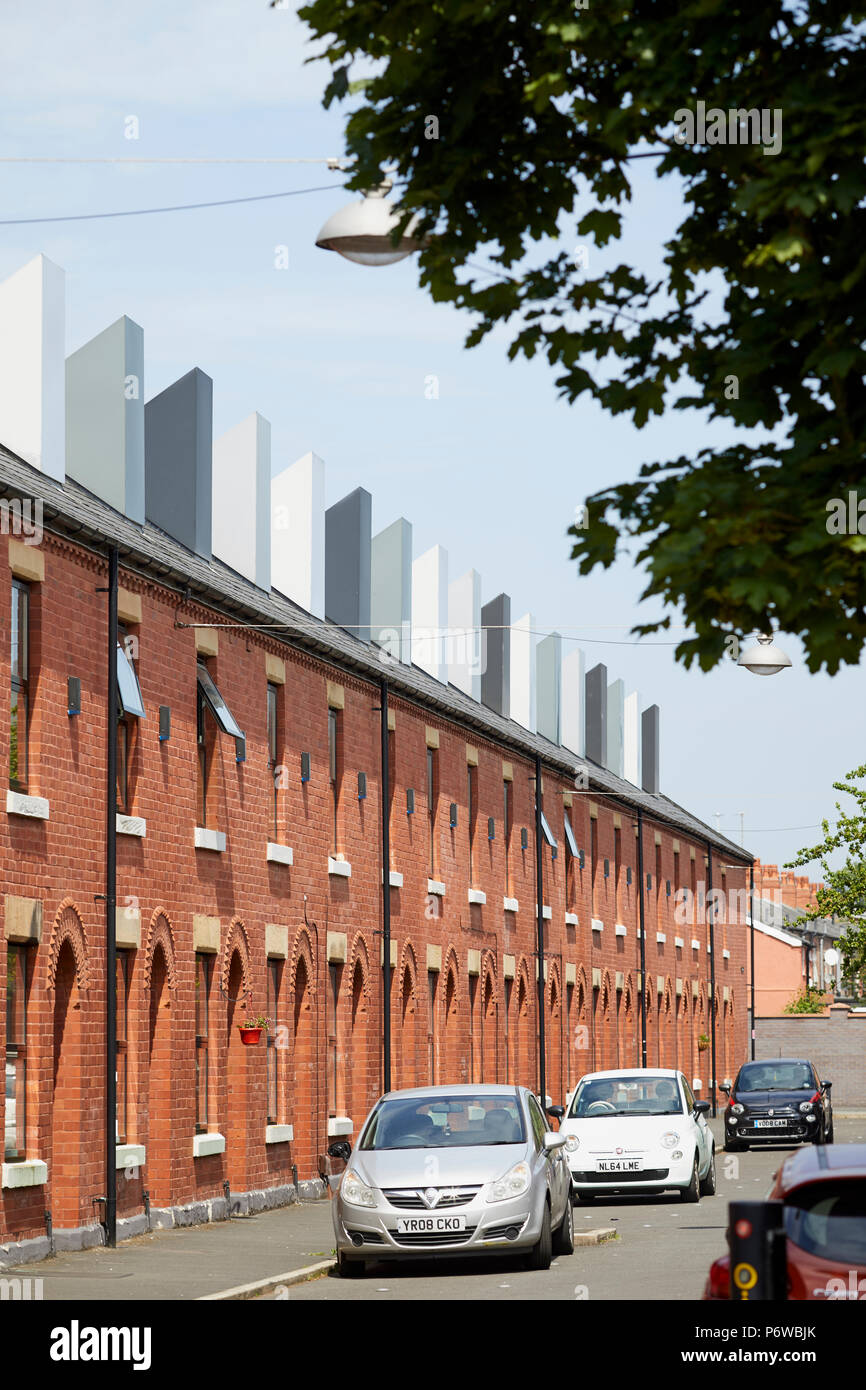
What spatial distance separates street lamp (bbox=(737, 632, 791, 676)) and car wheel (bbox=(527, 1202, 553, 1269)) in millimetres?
11304

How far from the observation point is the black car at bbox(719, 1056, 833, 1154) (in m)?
41.7

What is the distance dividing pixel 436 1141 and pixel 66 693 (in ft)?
19.8

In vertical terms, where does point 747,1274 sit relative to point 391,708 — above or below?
below

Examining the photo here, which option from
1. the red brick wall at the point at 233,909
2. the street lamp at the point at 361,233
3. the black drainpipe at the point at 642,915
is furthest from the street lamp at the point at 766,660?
the black drainpipe at the point at 642,915

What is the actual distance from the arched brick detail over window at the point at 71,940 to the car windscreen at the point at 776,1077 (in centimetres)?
2370

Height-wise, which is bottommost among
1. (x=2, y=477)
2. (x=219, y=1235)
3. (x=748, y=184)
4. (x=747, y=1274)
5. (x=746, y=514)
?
(x=219, y=1235)

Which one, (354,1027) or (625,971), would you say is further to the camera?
(625,971)

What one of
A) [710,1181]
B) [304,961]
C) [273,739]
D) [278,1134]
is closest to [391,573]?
[273,739]

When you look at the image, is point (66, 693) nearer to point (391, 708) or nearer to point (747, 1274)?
point (391, 708)

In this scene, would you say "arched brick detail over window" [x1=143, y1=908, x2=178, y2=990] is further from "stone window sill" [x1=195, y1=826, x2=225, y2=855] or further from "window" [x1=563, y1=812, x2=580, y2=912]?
"window" [x1=563, y1=812, x2=580, y2=912]

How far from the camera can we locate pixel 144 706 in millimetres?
23734

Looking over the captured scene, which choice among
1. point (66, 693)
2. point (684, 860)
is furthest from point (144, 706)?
point (684, 860)

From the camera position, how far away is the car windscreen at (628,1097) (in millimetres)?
27484

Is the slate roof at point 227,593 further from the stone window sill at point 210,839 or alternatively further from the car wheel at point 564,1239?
the car wheel at point 564,1239
